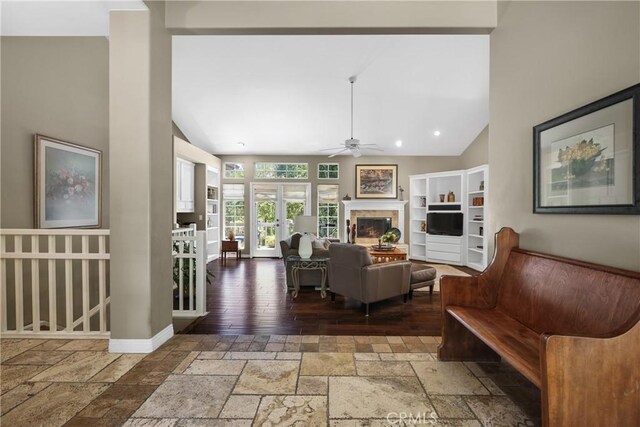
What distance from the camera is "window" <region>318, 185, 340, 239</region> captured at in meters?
7.70

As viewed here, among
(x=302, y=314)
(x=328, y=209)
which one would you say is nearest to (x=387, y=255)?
(x=302, y=314)

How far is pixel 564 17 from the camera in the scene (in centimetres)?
177

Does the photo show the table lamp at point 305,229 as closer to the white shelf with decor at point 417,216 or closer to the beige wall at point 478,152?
the white shelf with decor at point 417,216

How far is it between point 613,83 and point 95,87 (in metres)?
5.05

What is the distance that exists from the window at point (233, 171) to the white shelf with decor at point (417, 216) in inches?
183

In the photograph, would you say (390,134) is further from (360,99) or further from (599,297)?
(599,297)

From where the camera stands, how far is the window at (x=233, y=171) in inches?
303

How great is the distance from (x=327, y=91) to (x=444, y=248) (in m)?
4.51

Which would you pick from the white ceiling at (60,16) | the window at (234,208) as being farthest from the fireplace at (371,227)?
the white ceiling at (60,16)

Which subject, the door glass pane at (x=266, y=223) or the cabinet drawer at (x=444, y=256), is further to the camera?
the door glass pane at (x=266, y=223)

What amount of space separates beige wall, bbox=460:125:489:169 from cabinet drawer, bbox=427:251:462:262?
2.23 m

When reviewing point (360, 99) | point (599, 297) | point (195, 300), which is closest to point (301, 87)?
point (360, 99)

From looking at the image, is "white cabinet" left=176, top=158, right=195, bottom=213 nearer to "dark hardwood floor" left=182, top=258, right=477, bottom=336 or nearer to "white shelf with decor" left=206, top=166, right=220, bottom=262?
"white shelf with decor" left=206, top=166, right=220, bottom=262

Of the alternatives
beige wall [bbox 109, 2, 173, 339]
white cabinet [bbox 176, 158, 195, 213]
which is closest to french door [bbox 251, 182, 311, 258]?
white cabinet [bbox 176, 158, 195, 213]
